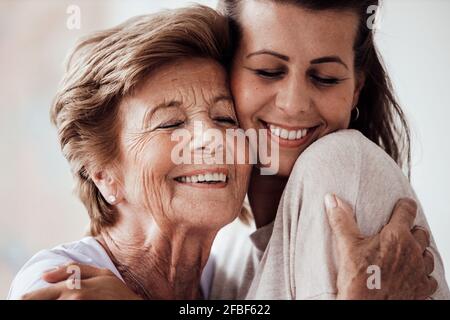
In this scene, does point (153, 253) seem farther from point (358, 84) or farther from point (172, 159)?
point (358, 84)

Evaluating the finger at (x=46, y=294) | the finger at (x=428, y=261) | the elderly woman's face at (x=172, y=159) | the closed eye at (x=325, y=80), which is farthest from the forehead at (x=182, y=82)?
the finger at (x=428, y=261)

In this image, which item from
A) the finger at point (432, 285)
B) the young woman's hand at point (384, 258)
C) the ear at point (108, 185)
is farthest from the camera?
the ear at point (108, 185)

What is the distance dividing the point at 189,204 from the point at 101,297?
0.30 metres

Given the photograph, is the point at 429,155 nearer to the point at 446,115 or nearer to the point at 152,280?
the point at 446,115

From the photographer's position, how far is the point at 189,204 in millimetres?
1389

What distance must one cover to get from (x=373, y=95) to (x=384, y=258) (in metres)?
0.64

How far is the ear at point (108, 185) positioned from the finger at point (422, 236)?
743 mm

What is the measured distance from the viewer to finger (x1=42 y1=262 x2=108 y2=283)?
1.25 m

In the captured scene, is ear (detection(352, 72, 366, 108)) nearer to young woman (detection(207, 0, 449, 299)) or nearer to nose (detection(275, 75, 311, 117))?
young woman (detection(207, 0, 449, 299))

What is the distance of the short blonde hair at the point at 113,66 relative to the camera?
140 centimetres

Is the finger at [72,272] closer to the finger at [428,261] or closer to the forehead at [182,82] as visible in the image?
the forehead at [182,82]

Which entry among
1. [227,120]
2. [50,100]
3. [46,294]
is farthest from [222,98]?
[50,100]

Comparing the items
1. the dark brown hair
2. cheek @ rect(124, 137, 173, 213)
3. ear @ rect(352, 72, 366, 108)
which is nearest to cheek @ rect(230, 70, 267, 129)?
the dark brown hair

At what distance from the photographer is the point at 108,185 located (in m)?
1.50
